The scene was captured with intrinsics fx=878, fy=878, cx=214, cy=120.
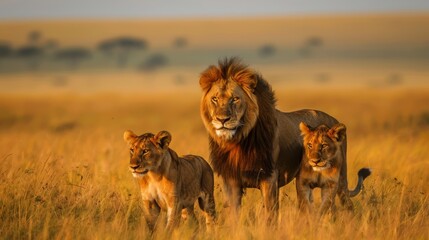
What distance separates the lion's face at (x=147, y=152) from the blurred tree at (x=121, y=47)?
66.5m

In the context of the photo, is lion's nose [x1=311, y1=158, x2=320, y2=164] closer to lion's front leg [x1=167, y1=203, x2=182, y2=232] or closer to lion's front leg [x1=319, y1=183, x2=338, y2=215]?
lion's front leg [x1=319, y1=183, x2=338, y2=215]

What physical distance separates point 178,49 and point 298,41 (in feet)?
40.3

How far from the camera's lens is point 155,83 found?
71438mm

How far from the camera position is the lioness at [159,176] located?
19.7ft

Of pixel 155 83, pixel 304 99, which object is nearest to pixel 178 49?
pixel 155 83

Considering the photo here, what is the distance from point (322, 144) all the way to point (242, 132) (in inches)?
24.1

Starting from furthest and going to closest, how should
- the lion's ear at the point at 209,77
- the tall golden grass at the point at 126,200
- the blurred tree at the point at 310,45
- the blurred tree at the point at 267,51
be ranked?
the blurred tree at the point at 310,45 < the blurred tree at the point at 267,51 < the lion's ear at the point at 209,77 < the tall golden grass at the point at 126,200

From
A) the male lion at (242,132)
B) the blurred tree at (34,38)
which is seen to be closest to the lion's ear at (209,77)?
the male lion at (242,132)

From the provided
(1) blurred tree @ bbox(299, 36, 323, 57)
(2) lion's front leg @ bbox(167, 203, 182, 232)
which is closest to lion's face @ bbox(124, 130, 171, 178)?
(2) lion's front leg @ bbox(167, 203, 182, 232)

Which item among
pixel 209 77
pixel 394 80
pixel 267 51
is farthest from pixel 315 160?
pixel 267 51

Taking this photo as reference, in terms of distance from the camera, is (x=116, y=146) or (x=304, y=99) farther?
(x=304, y=99)

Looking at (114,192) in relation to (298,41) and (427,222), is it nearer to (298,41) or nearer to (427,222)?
(427,222)

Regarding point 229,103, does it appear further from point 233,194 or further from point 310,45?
point 310,45

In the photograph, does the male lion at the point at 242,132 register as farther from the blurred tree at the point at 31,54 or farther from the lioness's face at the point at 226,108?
the blurred tree at the point at 31,54
